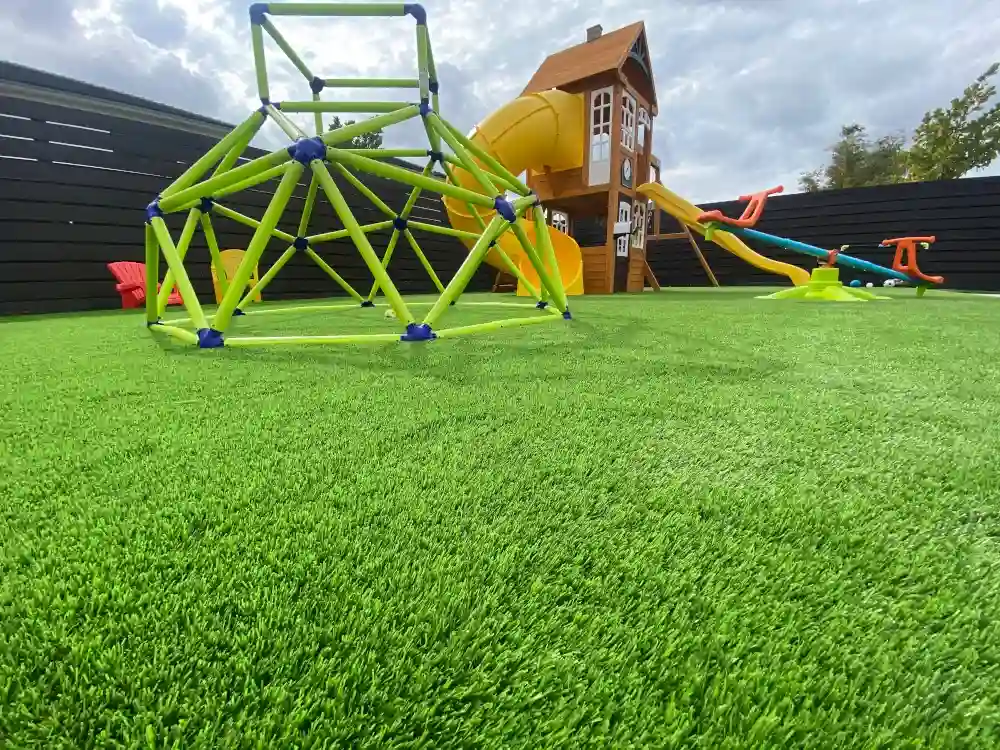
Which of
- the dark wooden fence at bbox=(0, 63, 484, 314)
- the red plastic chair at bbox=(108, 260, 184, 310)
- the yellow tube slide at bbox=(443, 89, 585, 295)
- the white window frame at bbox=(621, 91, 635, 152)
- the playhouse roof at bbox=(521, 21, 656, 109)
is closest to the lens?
the dark wooden fence at bbox=(0, 63, 484, 314)

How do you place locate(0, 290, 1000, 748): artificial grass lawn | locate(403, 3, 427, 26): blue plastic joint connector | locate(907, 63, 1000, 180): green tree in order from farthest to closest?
locate(907, 63, 1000, 180): green tree, locate(403, 3, 427, 26): blue plastic joint connector, locate(0, 290, 1000, 748): artificial grass lawn

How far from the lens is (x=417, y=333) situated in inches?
72.8

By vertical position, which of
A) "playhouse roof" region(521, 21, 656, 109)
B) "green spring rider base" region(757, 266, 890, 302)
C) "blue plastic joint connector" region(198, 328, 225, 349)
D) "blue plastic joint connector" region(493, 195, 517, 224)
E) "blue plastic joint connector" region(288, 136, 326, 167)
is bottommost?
"blue plastic joint connector" region(198, 328, 225, 349)

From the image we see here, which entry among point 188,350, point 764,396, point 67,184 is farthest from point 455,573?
point 67,184

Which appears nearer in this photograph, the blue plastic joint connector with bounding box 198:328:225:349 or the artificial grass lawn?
the artificial grass lawn

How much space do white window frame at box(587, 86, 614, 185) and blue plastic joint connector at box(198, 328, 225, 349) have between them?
610cm

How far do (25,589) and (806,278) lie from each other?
829cm

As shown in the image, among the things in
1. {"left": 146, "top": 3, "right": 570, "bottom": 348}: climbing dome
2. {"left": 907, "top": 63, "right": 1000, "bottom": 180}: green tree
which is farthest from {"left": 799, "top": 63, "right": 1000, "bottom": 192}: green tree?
{"left": 146, "top": 3, "right": 570, "bottom": 348}: climbing dome

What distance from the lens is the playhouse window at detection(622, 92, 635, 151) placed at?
22.5 feet

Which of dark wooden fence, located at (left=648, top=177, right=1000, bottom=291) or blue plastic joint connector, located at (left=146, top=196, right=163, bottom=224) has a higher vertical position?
dark wooden fence, located at (left=648, top=177, right=1000, bottom=291)

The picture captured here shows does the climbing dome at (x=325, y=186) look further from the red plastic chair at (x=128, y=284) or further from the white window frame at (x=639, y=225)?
the white window frame at (x=639, y=225)

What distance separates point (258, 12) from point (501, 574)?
2.77 meters

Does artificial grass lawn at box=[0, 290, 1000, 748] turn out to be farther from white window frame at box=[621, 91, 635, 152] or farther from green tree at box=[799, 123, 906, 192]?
green tree at box=[799, 123, 906, 192]

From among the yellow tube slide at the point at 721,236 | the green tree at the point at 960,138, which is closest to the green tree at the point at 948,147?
the green tree at the point at 960,138
